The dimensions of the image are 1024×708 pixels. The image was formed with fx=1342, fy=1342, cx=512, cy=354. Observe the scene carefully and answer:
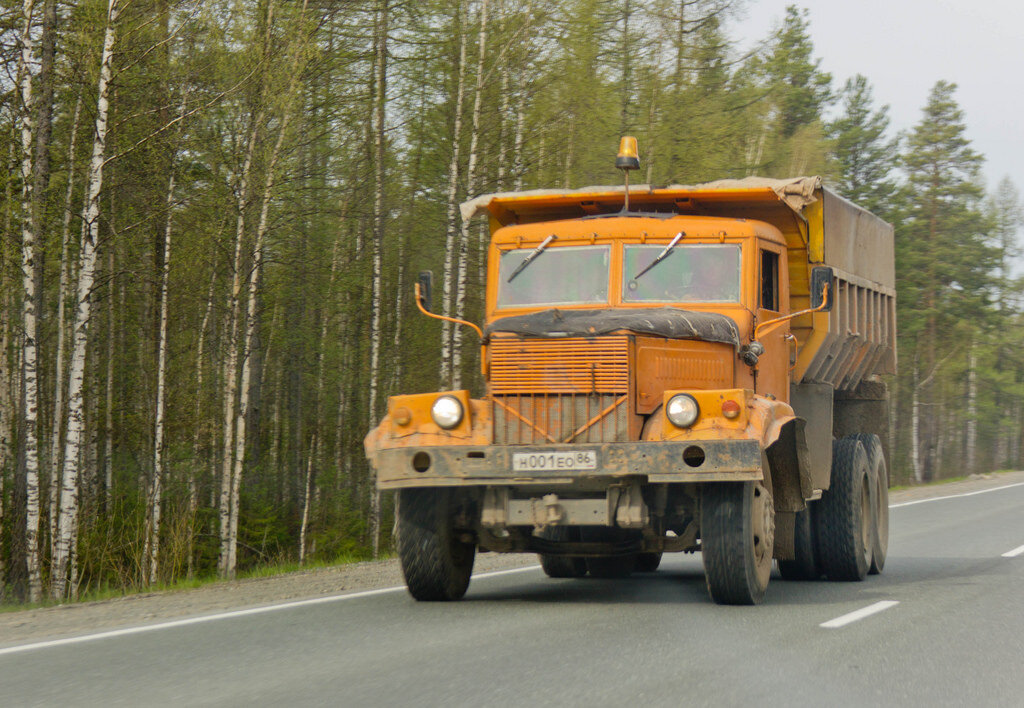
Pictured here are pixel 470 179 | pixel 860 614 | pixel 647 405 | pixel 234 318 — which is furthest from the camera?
pixel 470 179

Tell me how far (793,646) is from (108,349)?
19.0 m

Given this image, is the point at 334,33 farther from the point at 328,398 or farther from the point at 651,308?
the point at 651,308

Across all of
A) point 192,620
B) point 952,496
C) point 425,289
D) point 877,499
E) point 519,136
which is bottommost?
point 952,496

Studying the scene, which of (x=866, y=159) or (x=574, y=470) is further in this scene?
(x=866, y=159)

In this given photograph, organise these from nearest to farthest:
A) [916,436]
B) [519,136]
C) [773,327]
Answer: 1. [773,327]
2. [519,136]
3. [916,436]

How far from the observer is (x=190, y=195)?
20359 millimetres

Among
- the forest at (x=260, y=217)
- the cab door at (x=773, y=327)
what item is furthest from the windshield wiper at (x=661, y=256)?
the forest at (x=260, y=217)

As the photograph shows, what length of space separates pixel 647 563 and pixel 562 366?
4119 millimetres

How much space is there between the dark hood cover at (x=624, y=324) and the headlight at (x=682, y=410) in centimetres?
67

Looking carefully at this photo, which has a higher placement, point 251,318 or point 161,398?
point 251,318

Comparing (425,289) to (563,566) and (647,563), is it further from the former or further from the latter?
(647,563)

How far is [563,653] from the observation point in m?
7.14

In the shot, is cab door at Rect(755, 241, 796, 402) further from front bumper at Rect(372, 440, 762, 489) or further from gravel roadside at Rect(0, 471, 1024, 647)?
gravel roadside at Rect(0, 471, 1024, 647)

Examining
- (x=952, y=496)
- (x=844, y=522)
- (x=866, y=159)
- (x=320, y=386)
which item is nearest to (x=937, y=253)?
(x=866, y=159)
